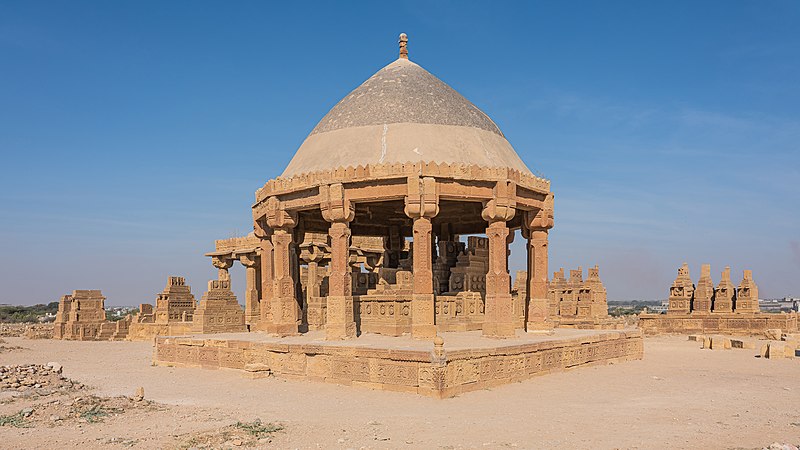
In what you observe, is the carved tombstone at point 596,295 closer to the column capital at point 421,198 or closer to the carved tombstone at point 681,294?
the carved tombstone at point 681,294

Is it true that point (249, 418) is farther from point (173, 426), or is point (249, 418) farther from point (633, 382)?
point (633, 382)

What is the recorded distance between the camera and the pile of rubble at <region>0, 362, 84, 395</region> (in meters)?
12.8

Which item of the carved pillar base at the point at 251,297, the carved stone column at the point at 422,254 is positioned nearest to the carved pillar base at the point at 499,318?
the carved stone column at the point at 422,254

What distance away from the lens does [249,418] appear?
929cm

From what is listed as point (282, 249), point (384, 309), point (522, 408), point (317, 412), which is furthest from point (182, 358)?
point (522, 408)

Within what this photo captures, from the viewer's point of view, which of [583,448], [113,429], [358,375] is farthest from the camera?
[358,375]

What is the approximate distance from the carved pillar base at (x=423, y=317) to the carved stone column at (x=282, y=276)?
3846mm

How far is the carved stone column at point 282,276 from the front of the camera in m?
16.3

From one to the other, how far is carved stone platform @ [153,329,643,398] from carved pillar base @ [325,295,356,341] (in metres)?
0.45

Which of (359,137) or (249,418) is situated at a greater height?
(359,137)

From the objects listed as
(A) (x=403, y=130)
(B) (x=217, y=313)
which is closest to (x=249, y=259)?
(B) (x=217, y=313)

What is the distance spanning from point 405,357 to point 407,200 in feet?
13.0

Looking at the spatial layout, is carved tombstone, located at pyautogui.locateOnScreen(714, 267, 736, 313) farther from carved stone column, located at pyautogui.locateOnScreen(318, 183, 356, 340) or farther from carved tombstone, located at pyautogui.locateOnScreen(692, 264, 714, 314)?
carved stone column, located at pyautogui.locateOnScreen(318, 183, 356, 340)

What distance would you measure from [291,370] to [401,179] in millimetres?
4658
